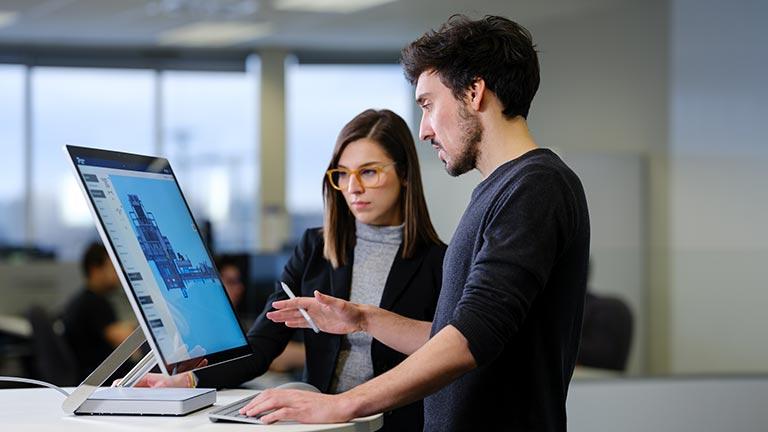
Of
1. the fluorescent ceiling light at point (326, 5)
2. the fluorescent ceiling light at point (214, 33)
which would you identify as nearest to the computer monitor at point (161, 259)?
the fluorescent ceiling light at point (326, 5)

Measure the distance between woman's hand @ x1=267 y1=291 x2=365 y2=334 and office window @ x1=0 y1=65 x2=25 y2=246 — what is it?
8798 mm

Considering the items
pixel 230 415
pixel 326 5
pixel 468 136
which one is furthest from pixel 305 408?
pixel 326 5

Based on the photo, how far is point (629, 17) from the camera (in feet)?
21.9

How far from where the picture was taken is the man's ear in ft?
6.06

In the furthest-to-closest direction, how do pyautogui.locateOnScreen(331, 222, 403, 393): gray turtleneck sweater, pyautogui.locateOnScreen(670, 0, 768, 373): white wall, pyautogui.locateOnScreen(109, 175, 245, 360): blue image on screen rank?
pyautogui.locateOnScreen(670, 0, 768, 373): white wall → pyautogui.locateOnScreen(331, 222, 403, 393): gray turtleneck sweater → pyautogui.locateOnScreen(109, 175, 245, 360): blue image on screen

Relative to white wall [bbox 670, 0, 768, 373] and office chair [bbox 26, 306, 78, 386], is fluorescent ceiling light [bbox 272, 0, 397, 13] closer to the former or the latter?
white wall [bbox 670, 0, 768, 373]

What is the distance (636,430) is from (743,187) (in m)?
1.67

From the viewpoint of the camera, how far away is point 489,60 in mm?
1853

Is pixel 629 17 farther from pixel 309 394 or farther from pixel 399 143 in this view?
pixel 309 394

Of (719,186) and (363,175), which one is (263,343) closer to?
(363,175)

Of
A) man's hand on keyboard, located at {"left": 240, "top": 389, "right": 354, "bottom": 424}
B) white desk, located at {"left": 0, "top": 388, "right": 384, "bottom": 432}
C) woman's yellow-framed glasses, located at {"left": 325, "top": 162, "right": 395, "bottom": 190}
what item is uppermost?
woman's yellow-framed glasses, located at {"left": 325, "top": 162, "right": 395, "bottom": 190}

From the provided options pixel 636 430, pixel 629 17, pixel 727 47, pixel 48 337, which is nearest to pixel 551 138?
pixel 629 17

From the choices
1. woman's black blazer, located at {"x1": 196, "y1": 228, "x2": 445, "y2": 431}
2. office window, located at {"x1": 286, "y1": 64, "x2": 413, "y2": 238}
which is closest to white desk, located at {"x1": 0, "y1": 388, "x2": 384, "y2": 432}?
woman's black blazer, located at {"x1": 196, "y1": 228, "x2": 445, "y2": 431}

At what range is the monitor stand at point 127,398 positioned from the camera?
1767mm
